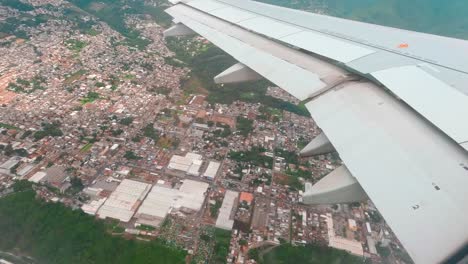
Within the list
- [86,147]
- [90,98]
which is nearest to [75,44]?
[90,98]

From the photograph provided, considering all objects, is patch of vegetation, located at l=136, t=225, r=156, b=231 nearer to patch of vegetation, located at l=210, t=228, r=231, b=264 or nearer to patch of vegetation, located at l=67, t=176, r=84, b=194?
patch of vegetation, located at l=210, t=228, r=231, b=264

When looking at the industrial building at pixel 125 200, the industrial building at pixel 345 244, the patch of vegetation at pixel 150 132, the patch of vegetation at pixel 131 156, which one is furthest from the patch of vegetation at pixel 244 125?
the industrial building at pixel 345 244

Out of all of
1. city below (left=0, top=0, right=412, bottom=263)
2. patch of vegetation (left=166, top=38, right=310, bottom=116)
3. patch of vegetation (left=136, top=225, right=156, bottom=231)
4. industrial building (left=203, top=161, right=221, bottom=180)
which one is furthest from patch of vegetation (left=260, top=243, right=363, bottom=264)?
patch of vegetation (left=166, top=38, right=310, bottom=116)

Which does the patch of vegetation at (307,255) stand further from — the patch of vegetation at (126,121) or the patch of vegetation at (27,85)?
the patch of vegetation at (27,85)

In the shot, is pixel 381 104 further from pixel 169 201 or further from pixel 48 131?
pixel 48 131

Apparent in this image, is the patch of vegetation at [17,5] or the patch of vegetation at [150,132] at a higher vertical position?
the patch of vegetation at [17,5]

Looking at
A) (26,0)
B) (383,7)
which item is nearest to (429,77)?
(26,0)
